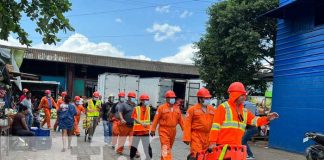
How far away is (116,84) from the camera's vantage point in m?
30.6

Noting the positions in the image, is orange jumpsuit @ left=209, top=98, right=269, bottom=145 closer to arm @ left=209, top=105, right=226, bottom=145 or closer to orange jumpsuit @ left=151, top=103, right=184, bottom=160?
arm @ left=209, top=105, right=226, bottom=145

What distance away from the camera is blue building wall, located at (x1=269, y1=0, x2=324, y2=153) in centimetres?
1428

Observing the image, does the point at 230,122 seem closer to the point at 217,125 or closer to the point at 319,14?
the point at 217,125

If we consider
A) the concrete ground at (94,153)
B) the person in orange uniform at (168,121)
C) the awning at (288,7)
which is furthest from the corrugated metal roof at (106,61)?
the person in orange uniform at (168,121)

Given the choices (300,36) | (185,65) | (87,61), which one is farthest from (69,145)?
(185,65)

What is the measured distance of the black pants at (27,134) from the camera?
40.5 feet

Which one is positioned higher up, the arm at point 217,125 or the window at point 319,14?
the window at point 319,14

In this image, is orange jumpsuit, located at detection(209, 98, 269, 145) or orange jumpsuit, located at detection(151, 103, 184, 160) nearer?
orange jumpsuit, located at detection(209, 98, 269, 145)

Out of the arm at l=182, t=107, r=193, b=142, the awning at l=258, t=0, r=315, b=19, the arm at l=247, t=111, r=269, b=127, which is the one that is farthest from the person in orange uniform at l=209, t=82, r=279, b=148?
the awning at l=258, t=0, r=315, b=19

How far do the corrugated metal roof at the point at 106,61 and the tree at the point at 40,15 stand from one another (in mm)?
32008

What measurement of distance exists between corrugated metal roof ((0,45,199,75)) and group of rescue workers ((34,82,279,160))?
2322 centimetres

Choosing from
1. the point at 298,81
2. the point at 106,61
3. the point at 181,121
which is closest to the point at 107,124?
the point at 181,121

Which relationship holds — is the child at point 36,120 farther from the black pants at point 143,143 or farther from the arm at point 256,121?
the arm at point 256,121

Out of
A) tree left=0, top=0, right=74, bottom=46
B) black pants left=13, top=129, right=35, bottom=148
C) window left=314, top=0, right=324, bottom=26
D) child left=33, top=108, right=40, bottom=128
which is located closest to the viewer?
tree left=0, top=0, right=74, bottom=46
